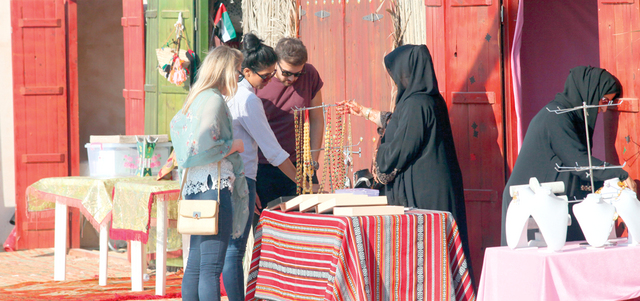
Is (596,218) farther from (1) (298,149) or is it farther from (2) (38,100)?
(2) (38,100)

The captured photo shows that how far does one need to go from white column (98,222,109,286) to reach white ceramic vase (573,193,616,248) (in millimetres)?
3474

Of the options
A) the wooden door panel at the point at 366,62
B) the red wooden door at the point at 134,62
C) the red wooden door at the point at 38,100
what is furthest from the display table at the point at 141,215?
the red wooden door at the point at 38,100

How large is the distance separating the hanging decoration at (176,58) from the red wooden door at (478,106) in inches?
98.2

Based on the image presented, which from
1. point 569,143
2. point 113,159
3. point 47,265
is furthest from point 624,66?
point 47,265

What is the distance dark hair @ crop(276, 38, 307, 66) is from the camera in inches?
159

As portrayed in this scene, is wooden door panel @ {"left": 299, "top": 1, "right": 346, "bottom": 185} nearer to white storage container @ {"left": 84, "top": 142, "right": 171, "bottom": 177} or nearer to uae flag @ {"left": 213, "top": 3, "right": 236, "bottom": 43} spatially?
uae flag @ {"left": 213, "top": 3, "right": 236, "bottom": 43}

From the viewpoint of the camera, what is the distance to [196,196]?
3273 millimetres

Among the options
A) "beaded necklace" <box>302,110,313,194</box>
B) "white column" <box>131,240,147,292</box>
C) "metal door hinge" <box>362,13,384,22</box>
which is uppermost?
"metal door hinge" <box>362,13,384,22</box>

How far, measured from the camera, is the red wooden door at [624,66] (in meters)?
3.80

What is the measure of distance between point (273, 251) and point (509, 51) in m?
2.36

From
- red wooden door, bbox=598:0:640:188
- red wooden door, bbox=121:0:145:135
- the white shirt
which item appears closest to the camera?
the white shirt

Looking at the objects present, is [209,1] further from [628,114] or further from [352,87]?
[628,114]

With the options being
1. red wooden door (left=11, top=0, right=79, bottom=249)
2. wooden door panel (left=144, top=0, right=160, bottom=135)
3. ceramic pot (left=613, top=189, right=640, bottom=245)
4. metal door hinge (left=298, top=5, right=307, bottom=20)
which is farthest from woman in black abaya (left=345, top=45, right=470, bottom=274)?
red wooden door (left=11, top=0, right=79, bottom=249)

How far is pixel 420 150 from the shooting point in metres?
3.58
